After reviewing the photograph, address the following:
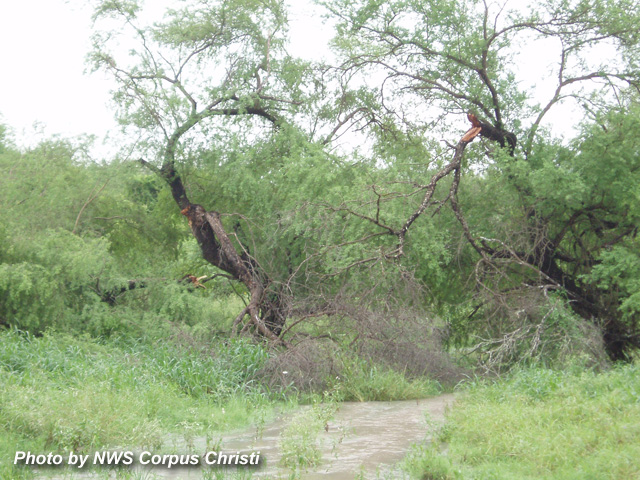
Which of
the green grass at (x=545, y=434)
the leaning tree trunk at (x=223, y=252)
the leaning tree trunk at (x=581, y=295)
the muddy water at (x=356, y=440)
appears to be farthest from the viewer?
the leaning tree trunk at (x=223, y=252)

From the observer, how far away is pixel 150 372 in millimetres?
11445

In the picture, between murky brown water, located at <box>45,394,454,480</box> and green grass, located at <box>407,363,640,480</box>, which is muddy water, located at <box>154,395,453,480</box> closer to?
murky brown water, located at <box>45,394,454,480</box>

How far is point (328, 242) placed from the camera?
46.1ft

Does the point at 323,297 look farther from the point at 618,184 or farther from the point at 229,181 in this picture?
the point at 618,184

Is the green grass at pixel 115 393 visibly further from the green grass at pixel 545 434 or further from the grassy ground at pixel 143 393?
the green grass at pixel 545 434

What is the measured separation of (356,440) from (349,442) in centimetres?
17

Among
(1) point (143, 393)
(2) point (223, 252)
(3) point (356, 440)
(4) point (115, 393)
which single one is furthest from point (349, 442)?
(2) point (223, 252)

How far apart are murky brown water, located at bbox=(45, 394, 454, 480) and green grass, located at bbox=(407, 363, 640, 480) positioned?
1.47ft

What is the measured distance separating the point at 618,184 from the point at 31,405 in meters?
11.1

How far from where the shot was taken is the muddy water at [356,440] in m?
7.07

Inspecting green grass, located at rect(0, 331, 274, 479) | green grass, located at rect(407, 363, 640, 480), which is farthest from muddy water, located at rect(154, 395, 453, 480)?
green grass, located at rect(0, 331, 274, 479)

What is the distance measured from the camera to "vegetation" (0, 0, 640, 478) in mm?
10367

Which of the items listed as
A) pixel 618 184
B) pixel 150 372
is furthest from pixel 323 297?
pixel 618 184

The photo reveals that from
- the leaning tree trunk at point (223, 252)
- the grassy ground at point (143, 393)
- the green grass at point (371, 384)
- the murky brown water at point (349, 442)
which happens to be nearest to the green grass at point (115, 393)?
the grassy ground at point (143, 393)
